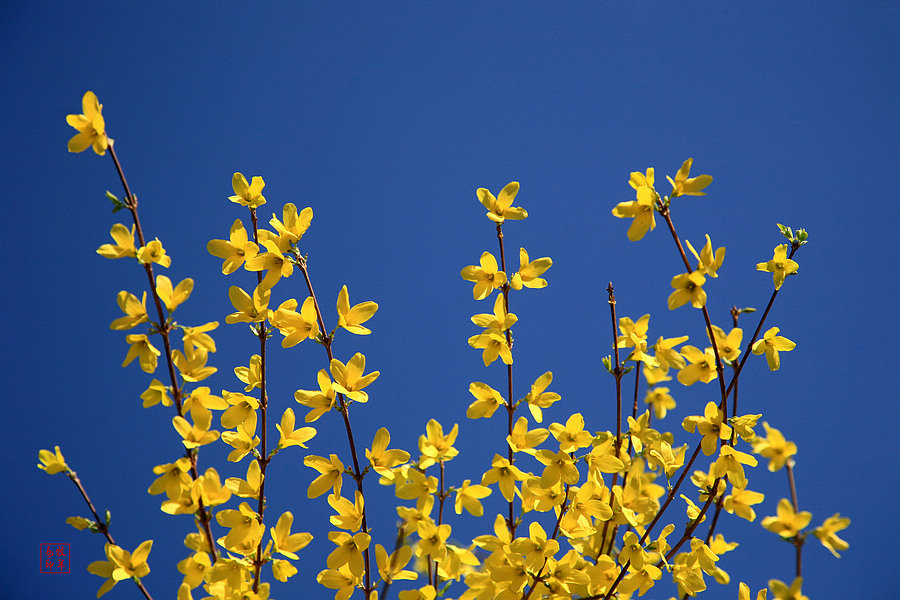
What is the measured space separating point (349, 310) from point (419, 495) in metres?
0.23

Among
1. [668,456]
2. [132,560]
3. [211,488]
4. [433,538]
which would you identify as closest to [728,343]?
[668,456]

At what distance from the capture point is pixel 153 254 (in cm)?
64

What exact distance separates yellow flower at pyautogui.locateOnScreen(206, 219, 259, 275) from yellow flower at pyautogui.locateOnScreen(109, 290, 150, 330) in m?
0.10

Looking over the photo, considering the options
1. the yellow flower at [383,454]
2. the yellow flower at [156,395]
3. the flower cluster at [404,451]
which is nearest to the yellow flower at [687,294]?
the flower cluster at [404,451]

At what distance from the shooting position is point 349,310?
2.23 ft

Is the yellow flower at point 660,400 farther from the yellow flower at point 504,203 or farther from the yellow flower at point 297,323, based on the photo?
the yellow flower at point 297,323

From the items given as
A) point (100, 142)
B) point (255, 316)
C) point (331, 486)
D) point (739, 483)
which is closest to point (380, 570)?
point (331, 486)

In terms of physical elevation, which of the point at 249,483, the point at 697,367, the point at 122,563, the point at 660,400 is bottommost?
the point at 122,563

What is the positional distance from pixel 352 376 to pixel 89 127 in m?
0.41

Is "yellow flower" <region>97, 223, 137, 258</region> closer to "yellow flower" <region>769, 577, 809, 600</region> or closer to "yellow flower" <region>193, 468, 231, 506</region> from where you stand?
"yellow flower" <region>193, 468, 231, 506</region>

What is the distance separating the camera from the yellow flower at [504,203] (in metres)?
0.72

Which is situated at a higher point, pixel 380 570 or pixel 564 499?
pixel 564 499

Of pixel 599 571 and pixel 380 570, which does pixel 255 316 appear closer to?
pixel 380 570

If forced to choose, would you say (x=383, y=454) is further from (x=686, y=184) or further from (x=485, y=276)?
(x=686, y=184)
